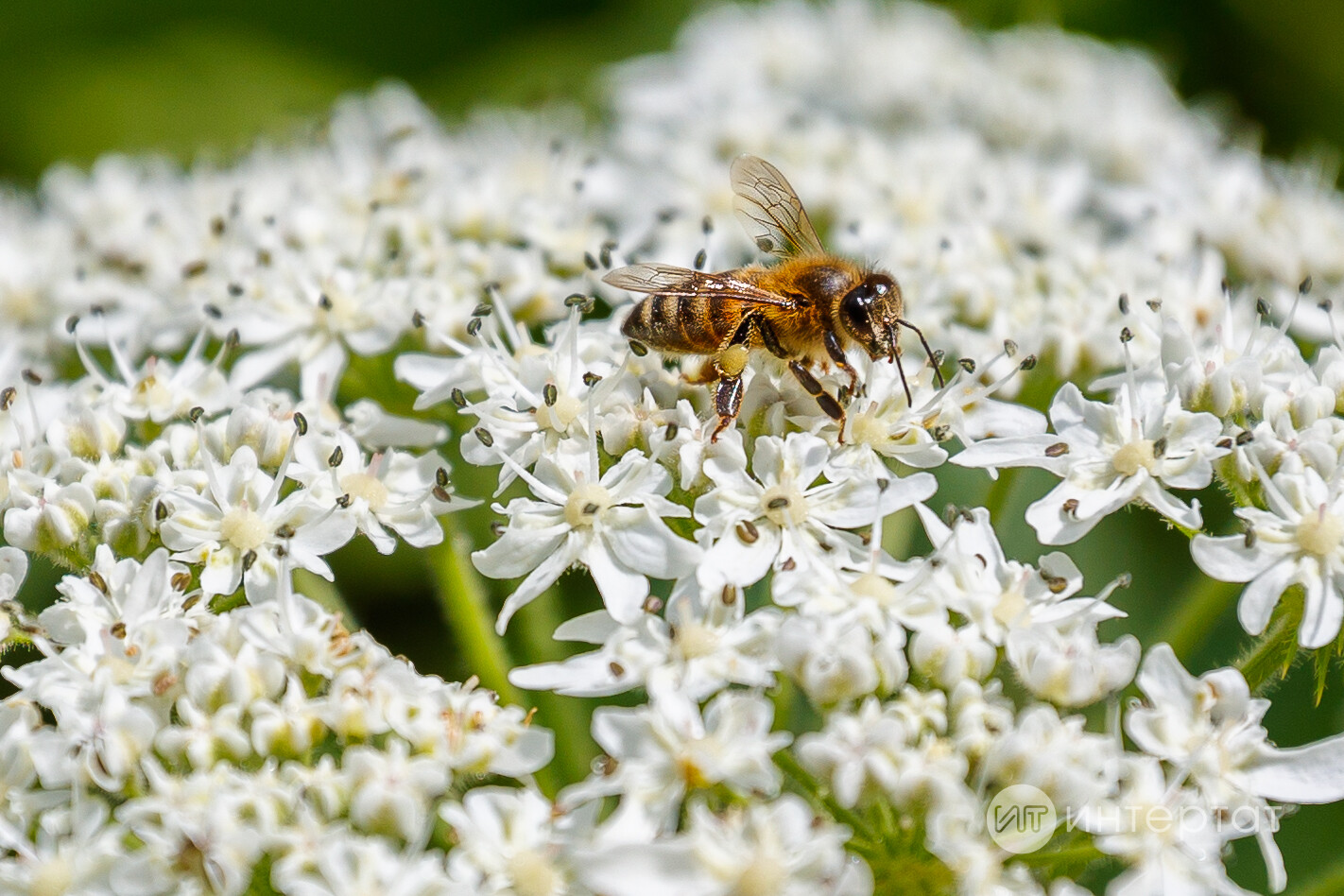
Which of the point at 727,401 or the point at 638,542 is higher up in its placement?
the point at 727,401

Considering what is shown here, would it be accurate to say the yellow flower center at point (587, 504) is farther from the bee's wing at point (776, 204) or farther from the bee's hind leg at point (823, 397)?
the bee's wing at point (776, 204)

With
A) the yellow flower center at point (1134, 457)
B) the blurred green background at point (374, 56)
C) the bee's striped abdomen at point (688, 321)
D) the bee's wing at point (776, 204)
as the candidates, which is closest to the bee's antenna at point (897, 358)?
the bee's striped abdomen at point (688, 321)

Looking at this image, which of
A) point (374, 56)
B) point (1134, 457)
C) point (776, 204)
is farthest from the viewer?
point (374, 56)

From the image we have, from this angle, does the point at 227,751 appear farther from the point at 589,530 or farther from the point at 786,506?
the point at 786,506

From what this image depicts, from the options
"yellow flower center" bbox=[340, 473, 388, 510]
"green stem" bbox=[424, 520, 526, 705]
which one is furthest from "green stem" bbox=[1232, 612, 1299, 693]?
"yellow flower center" bbox=[340, 473, 388, 510]

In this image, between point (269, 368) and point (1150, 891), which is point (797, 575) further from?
point (269, 368)

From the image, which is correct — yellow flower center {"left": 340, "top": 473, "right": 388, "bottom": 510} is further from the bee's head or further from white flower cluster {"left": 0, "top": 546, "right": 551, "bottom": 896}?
the bee's head

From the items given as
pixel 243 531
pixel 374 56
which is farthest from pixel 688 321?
pixel 374 56
